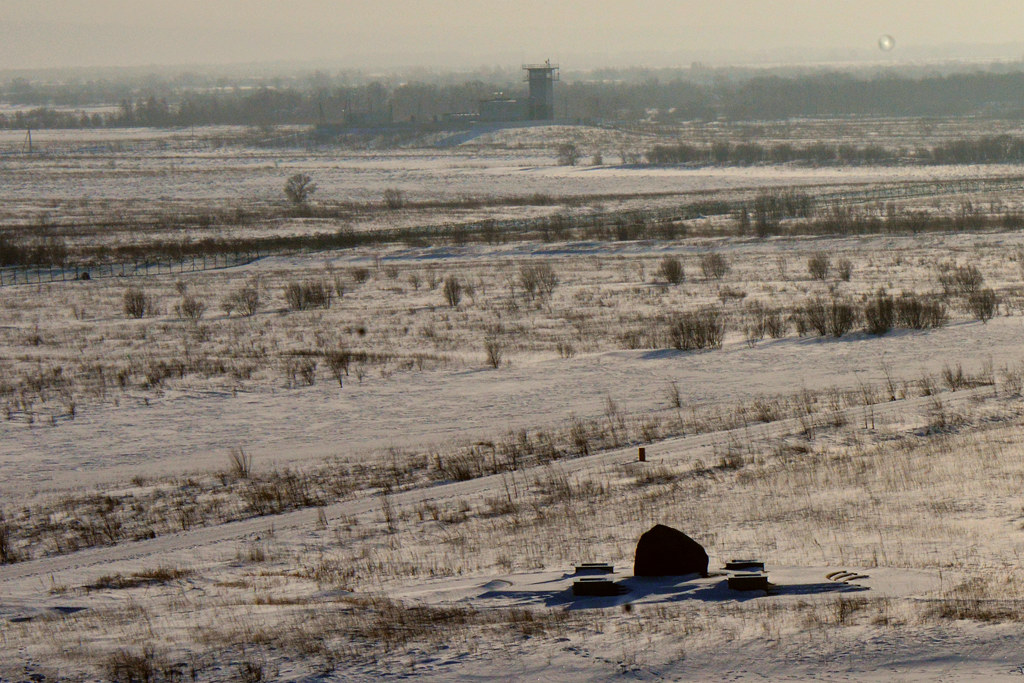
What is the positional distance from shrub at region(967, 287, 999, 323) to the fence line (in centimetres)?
3131

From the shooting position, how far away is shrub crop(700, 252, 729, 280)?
3998 centimetres

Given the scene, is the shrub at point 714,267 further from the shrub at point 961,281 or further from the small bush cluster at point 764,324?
the small bush cluster at point 764,324

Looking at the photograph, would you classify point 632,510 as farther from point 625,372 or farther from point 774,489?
point 625,372

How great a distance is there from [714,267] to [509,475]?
26.4 meters

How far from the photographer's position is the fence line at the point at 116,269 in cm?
4550

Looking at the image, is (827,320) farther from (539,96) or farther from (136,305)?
(539,96)

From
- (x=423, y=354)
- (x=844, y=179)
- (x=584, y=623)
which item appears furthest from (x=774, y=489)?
(x=844, y=179)

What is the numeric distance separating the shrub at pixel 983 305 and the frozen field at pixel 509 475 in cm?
15

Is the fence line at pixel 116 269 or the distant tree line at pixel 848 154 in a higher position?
the distant tree line at pixel 848 154

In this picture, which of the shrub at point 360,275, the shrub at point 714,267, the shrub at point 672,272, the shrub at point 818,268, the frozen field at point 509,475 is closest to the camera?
the frozen field at point 509,475

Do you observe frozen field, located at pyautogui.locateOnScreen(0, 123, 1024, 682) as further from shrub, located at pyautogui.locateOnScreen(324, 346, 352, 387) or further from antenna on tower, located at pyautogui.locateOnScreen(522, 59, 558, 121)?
antenna on tower, located at pyautogui.locateOnScreen(522, 59, 558, 121)

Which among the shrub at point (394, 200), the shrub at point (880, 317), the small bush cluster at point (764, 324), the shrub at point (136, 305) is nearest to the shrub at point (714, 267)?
the small bush cluster at point (764, 324)

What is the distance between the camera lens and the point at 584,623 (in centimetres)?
846

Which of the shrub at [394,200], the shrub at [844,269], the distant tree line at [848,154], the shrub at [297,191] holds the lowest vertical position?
the shrub at [844,269]
